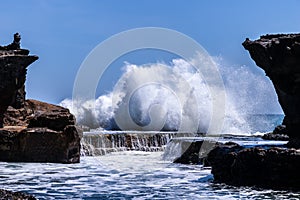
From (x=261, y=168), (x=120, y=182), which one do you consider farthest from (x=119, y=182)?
(x=261, y=168)

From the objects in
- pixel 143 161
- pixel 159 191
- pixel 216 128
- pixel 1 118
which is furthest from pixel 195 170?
pixel 216 128

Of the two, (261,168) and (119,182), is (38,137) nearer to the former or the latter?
(119,182)

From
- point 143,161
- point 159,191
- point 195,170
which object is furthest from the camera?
point 143,161

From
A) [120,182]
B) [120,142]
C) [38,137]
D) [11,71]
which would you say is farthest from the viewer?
[120,142]

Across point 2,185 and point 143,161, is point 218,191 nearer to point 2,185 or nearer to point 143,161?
point 2,185

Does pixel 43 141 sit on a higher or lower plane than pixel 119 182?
higher

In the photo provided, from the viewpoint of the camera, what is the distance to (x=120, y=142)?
23.8m

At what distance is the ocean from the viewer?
32.5ft

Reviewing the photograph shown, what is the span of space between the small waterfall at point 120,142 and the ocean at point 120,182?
5695 millimetres

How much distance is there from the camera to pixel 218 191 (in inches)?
411

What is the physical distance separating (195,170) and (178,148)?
4.13m

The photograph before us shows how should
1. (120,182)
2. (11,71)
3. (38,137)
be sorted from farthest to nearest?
(11,71) → (38,137) → (120,182)

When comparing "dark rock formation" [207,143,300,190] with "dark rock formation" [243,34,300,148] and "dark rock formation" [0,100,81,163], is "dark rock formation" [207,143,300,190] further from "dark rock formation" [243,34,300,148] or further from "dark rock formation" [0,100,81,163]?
"dark rock formation" [0,100,81,163]

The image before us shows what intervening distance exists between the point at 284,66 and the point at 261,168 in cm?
385
